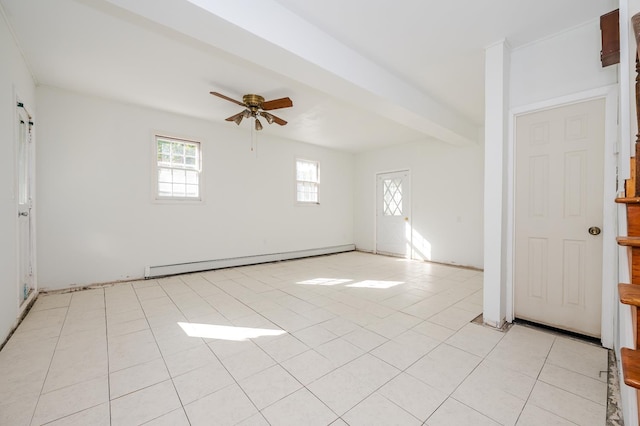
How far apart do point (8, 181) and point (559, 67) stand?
524cm

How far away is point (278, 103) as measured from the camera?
3.50m

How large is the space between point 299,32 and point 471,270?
16.4 feet

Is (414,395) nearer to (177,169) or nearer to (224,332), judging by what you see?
(224,332)

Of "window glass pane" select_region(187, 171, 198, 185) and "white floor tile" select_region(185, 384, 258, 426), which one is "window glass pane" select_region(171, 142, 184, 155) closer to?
"window glass pane" select_region(187, 171, 198, 185)

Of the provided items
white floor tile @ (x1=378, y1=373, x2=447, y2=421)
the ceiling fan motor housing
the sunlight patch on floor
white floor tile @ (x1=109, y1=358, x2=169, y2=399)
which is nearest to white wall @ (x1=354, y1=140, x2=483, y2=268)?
the ceiling fan motor housing

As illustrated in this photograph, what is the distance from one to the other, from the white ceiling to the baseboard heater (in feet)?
8.90

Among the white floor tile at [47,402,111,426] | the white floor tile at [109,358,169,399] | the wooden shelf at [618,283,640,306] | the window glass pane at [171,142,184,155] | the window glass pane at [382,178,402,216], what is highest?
the window glass pane at [171,142,184,155]

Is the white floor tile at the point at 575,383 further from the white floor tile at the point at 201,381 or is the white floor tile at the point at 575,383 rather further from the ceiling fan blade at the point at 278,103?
the ceiling fan blade at the point at 278,103

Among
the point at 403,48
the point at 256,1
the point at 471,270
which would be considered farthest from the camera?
the point at 471,270

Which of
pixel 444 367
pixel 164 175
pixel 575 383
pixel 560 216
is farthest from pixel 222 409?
pixel 164 175

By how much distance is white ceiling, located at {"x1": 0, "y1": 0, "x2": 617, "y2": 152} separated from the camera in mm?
2072

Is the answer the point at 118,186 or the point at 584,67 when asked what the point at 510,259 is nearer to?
the point at 584,67

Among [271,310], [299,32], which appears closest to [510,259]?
[271,310]

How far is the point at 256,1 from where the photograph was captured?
200 cm
